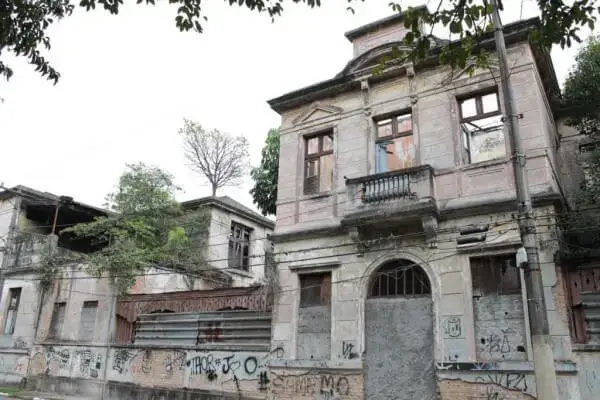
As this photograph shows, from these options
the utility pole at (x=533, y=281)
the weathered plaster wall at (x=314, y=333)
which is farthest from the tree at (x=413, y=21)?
the weathered plaster wall at (x=314, y=333)

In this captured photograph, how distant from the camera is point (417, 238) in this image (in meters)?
11.7

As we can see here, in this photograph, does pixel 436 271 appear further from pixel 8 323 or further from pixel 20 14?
pixel 8 323

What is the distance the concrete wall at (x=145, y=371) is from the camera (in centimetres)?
1316

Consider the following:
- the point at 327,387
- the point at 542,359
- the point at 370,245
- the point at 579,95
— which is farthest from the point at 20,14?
the point at 579,95

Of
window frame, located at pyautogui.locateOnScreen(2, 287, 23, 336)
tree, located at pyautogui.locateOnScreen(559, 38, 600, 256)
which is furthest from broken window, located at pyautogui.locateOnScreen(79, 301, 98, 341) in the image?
tree, located at pyautogui.locateOnScreen(559, 38, 600, 256)

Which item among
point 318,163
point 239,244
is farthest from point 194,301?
point 239,244

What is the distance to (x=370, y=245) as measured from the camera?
1219 cm

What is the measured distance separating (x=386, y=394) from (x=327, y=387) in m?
1.44

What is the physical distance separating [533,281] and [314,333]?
6.79m

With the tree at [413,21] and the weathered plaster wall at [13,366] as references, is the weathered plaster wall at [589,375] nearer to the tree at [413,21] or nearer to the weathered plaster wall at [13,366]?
the tree at [413,21]

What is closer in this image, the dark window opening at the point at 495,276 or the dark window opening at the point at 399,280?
the dark window opening at the point at 495,276

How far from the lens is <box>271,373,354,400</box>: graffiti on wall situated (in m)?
11.5

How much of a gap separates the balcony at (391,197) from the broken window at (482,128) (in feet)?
4.14

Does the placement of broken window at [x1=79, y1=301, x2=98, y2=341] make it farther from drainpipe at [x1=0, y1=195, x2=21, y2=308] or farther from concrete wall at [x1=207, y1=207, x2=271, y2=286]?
drainpipe at [x1=0, y1=195, x2=21, y2=308]
